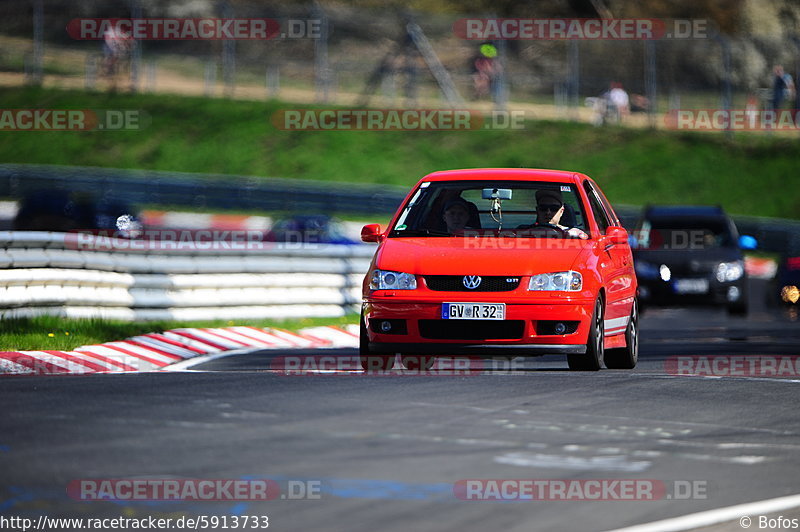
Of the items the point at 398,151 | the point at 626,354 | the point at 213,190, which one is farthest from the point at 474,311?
the point at 398,151

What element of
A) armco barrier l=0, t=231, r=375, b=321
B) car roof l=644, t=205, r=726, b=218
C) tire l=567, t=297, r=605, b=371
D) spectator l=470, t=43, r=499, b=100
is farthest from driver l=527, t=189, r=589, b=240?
spectator l=470, t=43, r=499, b=100

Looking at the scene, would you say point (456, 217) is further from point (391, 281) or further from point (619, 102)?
point (619, 102)

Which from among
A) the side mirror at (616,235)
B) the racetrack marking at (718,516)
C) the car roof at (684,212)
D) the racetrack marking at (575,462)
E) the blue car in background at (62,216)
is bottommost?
the racetrack marking at (718,516)

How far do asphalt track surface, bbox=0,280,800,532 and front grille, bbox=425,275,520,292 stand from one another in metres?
0.63

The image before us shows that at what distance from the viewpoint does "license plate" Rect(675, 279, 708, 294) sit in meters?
21.8

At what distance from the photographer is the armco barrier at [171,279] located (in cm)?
1493

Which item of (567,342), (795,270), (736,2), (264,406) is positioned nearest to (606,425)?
(264,406)

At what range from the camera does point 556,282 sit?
11.3 meters

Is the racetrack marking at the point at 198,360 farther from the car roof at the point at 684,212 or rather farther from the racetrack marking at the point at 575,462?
the car roof at the point at 684,212

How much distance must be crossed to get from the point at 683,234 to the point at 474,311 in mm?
11815

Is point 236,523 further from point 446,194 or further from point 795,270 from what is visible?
point 795,270

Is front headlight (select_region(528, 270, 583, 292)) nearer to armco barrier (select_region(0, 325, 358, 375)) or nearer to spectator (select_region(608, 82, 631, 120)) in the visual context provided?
armco barrier (select_region(0, 325, 358, 375))

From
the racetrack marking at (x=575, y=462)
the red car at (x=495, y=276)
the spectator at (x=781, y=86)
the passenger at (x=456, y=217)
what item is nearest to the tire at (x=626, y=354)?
the red car at (x=495, y=276)

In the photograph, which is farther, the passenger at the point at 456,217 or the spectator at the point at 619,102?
the spectator at the point at 619,102
